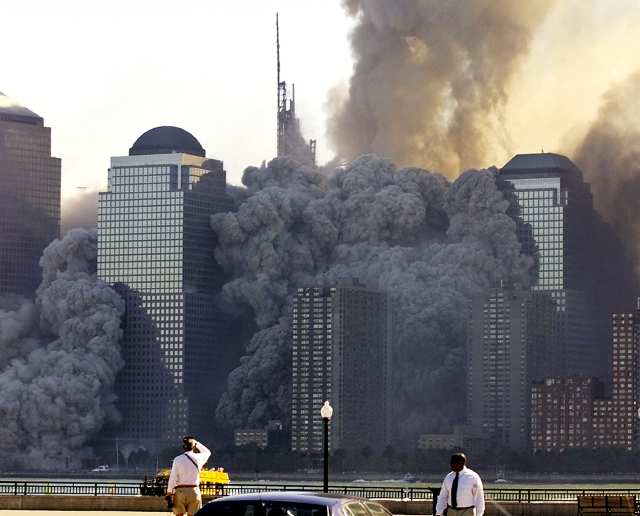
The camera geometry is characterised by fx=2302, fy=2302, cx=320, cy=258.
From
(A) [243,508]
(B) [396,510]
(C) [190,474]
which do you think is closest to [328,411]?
(B) [396,510]

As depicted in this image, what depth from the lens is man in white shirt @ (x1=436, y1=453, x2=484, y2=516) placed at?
42500 mm

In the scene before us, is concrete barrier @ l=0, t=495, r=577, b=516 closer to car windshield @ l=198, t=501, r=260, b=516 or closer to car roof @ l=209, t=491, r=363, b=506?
car windshield @ l=198, t=501, r=260, b=516

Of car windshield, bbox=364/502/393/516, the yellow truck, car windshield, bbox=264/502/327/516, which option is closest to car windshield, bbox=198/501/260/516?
car windshield, bbox=264/502/327/516

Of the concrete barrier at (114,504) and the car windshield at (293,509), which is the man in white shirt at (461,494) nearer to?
the car windshield at (293,509)

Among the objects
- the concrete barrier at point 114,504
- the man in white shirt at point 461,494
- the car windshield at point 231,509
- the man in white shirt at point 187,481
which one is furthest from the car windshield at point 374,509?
the concrete barrier at point 114,504

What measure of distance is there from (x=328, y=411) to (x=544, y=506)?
23.8 ft

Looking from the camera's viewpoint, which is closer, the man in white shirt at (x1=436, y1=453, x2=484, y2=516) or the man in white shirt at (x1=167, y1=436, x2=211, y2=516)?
the man in white shirt at (x1=436, y1=453, x2=484, y2=516)

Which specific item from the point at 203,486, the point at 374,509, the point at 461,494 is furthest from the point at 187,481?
the point at 203,486

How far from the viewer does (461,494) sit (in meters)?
42.7

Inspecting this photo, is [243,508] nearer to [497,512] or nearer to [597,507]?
[597,507]

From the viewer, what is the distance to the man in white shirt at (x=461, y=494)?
139ft

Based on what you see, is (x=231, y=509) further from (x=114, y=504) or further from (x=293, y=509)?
(x=114, y=504)

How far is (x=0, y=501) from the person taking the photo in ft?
237

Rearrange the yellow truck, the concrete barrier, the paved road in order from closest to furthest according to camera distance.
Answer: the paved road
the concrete barrier
the yellow truck
